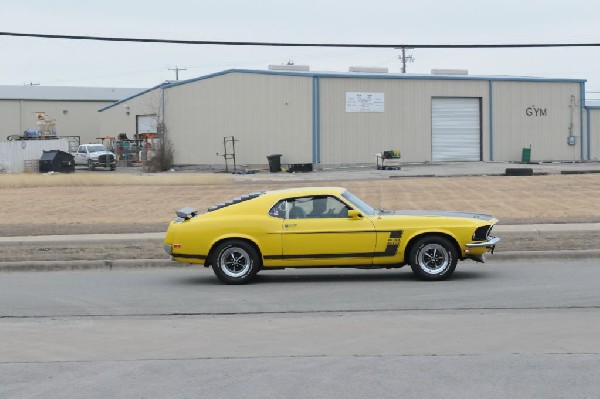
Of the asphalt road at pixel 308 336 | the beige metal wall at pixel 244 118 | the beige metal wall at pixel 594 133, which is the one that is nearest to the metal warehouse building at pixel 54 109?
the beige metal wall at pixel 244 118

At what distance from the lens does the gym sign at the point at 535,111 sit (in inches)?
2153

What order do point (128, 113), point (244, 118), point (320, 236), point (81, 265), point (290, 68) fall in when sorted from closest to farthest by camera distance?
point (320, 236), point (81, 265), point (244, 118), point (290, 68), point (128, 113)

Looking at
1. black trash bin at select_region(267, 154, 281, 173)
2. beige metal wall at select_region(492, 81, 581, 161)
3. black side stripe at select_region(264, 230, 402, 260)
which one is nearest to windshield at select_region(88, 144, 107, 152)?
black trash bin at select_region(267, 154, 281, 173)

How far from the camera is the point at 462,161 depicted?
53.6 m

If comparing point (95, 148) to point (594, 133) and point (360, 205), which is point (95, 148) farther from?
point (360, 205)

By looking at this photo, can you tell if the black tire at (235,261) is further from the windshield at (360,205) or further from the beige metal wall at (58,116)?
the beige metal wall at (58,116)

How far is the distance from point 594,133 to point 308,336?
50.3 m

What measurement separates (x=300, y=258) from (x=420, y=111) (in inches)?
1600

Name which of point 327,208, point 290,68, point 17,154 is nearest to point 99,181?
point 290,68

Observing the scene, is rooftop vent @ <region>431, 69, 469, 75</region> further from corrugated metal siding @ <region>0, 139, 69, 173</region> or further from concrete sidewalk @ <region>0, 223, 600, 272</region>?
concrete sidewalk @ <region>0, 223, 600, 272</region>

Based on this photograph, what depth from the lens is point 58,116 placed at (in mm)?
82875

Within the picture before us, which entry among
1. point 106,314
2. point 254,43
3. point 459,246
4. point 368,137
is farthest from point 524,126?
point 106,314

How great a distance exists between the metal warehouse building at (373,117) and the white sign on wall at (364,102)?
56 millimetres

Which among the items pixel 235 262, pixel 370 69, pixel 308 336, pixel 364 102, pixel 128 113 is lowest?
pixel 308 336
